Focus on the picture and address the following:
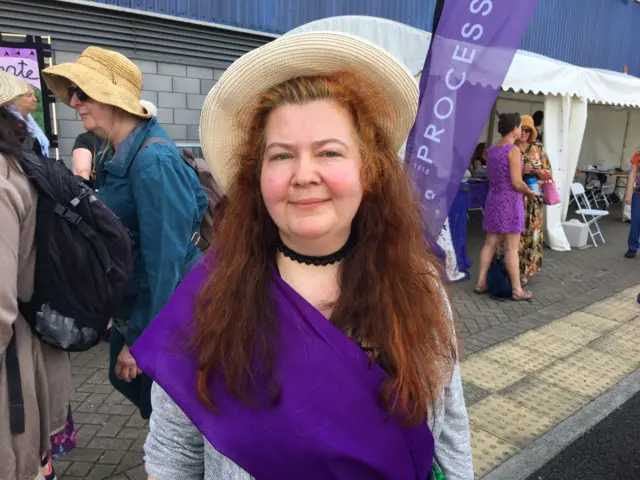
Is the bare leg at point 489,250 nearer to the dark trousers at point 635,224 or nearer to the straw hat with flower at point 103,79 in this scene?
the dark trousers at point 635,224

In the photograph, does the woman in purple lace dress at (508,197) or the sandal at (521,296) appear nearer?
A: the woman in purple lace dress at (508,197)

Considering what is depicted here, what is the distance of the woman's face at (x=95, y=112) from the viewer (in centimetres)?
226

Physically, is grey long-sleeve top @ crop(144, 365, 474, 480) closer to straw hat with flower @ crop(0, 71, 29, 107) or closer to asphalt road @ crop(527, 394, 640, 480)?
straw hat with flower @ crop(0, 71, 29, 107)

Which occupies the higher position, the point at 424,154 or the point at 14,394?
the point at 424,154

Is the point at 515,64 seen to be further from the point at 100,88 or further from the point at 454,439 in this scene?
the point at 454,439

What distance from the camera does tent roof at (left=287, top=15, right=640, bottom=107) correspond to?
19.7 feet

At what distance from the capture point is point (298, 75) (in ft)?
4.02

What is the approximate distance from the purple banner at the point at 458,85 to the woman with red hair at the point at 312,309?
83.1 inches

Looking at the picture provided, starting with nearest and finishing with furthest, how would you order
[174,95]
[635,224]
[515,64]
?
1. [515,64]
2. [174,95]
3. [635,224]

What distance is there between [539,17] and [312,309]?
13561 millimetres

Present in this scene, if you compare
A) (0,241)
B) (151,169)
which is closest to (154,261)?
(151,169)

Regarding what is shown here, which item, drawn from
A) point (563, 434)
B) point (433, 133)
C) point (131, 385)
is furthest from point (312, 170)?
point (563, 434)

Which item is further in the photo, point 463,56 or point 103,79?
point 463,56

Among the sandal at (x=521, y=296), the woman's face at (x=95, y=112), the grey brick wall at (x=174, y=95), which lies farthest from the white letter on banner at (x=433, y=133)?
the grey brick wall at (x=174, y=95)
